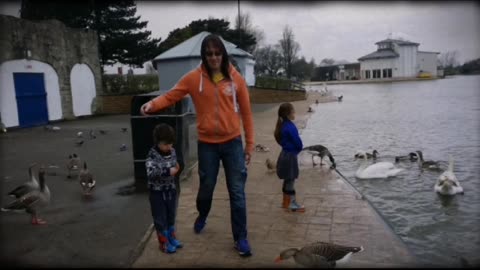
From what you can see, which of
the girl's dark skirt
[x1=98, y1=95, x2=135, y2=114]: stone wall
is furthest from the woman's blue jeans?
[x1=98, y1=95, x2=135, y2=114]: stone wall

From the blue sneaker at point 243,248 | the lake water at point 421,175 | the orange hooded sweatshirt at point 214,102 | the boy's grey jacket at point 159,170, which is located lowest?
the lake water at point 421,175

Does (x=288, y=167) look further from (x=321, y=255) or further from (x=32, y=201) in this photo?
(x=32, y=201)

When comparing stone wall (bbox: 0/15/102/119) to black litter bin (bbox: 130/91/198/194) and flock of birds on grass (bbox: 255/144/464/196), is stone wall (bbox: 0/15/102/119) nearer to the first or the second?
black litter bin (bbox: 130/91/198/194)

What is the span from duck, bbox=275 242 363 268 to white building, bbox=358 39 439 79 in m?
74.3

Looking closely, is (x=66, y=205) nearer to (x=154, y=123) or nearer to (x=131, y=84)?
(x=154, y=123)

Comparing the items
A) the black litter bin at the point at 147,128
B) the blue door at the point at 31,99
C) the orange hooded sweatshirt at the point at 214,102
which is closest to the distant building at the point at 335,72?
the blue door at the point at 31,99

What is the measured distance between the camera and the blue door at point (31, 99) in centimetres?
1661

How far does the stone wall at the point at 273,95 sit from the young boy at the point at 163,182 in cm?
2437

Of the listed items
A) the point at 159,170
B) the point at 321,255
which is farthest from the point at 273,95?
the point at 321,255

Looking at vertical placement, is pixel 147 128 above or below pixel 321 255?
above

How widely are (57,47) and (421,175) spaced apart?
16.7m

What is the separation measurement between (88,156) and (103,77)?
1542cm

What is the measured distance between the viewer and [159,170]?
381 centimetres

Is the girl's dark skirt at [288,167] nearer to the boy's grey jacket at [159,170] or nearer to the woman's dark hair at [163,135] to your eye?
the boy's grey jacket at [159,170]
